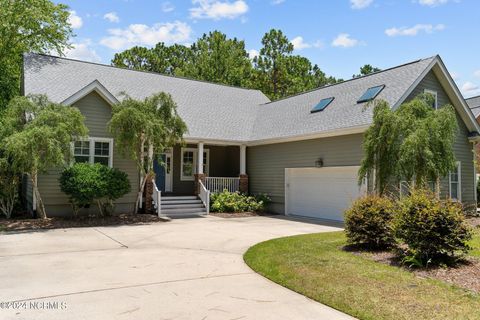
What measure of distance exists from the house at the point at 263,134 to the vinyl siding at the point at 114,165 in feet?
0.12

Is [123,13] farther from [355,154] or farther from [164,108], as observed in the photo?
[355,154]

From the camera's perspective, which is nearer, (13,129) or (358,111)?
(13,129)

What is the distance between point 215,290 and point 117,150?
1033 centimetres

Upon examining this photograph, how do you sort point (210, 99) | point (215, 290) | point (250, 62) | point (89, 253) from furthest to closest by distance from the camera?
point (250, 62)
point (210, 99)
point (89, 253)
point (215, 290)

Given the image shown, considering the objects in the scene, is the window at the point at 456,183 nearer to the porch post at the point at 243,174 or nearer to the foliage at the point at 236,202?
the foliage at the point at 236,202

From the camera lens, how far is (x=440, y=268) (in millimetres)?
6520

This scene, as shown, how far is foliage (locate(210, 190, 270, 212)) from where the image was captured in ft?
56.6

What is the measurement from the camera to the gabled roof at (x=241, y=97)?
1433 cm

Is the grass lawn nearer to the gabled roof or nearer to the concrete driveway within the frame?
the concrete driveway

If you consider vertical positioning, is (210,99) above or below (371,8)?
below

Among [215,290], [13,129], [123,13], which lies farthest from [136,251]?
[123,13]

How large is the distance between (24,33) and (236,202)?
58.5ft

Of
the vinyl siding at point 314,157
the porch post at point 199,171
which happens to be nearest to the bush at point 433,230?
the vinyl siding at point 314,157

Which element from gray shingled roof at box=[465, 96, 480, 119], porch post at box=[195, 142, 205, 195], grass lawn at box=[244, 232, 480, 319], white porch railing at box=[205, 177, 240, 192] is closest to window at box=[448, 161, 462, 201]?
grass lawn at box=[244, 232, 480, 319]
